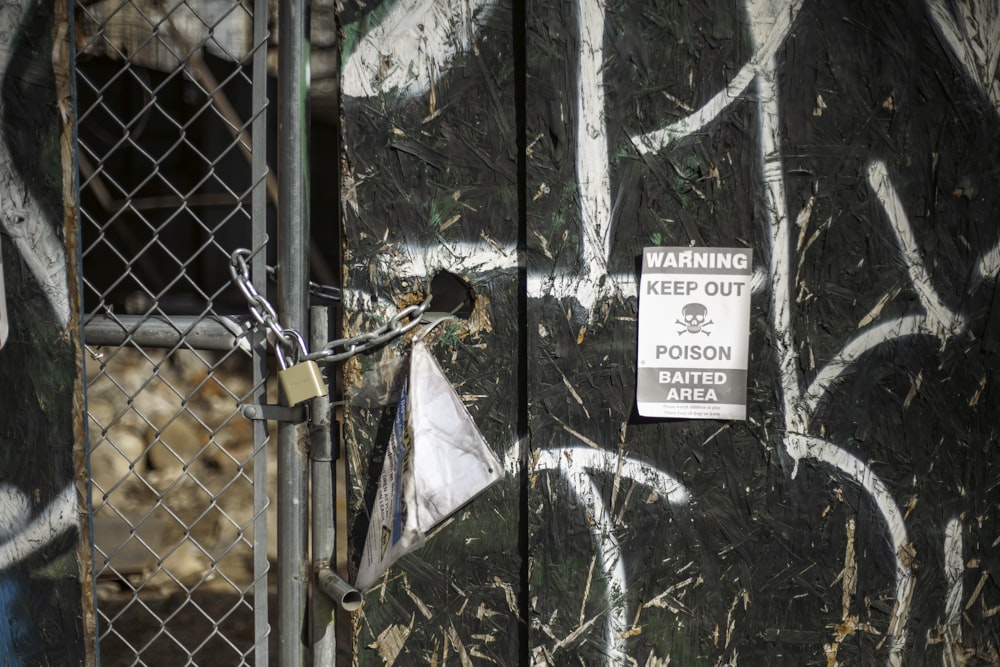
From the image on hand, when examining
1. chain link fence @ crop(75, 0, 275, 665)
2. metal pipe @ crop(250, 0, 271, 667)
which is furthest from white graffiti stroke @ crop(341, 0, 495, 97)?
chain link fence @ crop(75, 0, 275, 665)

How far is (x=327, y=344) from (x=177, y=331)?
247 mm

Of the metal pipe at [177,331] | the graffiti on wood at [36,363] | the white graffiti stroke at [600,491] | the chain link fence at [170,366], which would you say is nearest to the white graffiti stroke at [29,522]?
the graffiti on wood at [36,363]

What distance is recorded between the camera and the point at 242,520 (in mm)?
4230

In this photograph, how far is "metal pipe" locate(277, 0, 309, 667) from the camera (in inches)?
49.6

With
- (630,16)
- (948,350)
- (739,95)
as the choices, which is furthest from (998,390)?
(630,16)

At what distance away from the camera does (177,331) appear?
4.27 feet

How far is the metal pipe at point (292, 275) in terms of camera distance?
4.14 feet

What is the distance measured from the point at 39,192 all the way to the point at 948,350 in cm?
151

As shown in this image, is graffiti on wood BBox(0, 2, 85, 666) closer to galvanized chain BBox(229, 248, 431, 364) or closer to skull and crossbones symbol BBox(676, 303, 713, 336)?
galvanized chain BBox(229, 248, 431, 364)

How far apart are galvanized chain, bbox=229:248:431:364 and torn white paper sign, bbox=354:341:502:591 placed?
5 centimetres

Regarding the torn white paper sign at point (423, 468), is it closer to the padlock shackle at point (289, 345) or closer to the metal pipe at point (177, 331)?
the padlock shackle at point (289, 345)

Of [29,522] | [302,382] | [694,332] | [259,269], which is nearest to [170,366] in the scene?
[29,522]

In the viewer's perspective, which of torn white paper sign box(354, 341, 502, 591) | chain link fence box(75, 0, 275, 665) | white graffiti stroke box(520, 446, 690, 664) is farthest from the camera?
chain link fence box(75, 0, 275, 665)

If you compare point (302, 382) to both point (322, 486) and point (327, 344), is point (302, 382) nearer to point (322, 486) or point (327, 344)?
point (327, 344)
